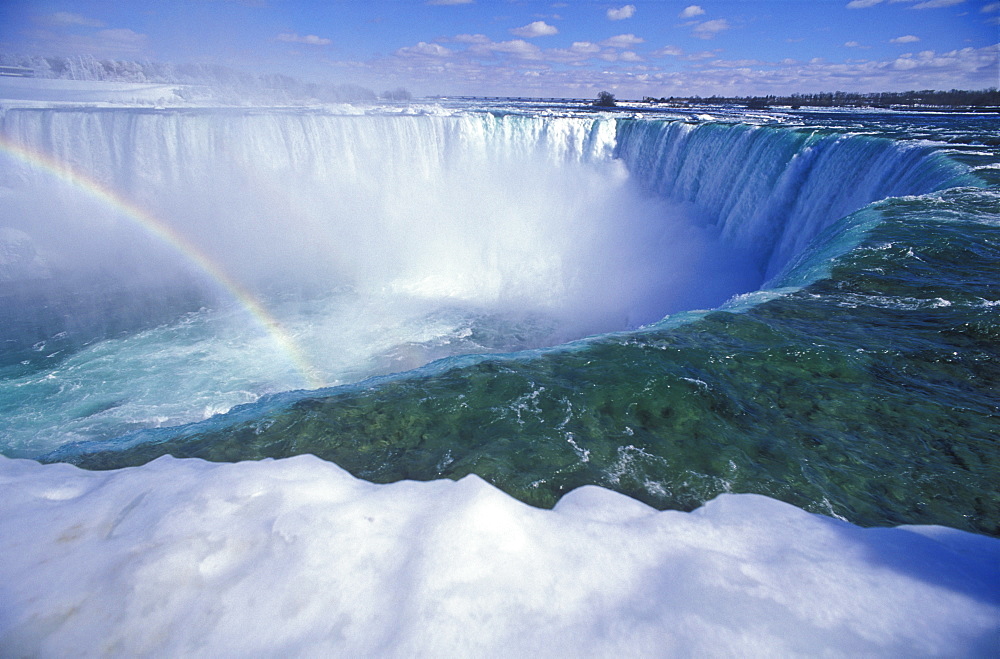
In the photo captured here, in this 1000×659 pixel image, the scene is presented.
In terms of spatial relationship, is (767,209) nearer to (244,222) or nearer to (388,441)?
(388,441)

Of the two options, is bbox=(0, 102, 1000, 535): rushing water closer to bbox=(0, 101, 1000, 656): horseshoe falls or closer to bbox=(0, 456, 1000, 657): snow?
bbox=(0, 101, 1000, 656): horseshoe falls

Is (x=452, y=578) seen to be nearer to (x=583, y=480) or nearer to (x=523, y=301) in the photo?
(x=583, y=480)

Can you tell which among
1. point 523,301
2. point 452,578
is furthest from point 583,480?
point 523,301

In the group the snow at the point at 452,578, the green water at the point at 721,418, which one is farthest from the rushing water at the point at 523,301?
the snow at the point at 452,578

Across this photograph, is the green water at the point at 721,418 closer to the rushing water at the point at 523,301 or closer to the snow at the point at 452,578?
the rushing water at the point at 523,301

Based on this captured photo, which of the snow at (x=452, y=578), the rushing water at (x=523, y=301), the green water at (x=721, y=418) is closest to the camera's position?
the snow at (x=452, y=578)
